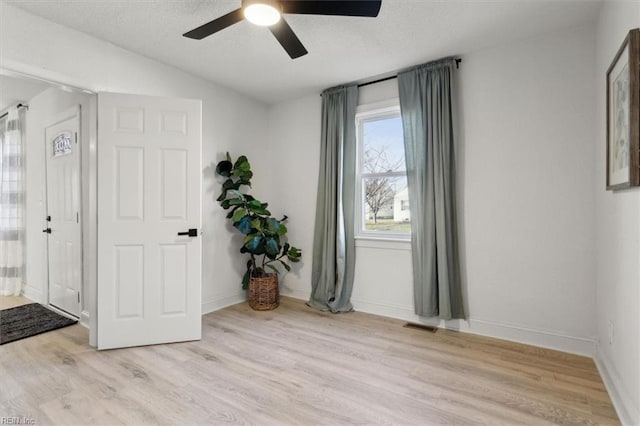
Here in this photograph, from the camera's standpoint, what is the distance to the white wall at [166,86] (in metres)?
2.29

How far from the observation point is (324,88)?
3727 millimetres

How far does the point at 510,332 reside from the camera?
2734 mm

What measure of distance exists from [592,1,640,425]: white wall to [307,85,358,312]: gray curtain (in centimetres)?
211

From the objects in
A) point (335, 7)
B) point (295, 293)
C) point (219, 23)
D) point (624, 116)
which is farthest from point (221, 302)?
point (624, 116)

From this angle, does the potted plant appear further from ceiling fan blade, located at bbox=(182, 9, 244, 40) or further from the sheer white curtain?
the sheer white curtain

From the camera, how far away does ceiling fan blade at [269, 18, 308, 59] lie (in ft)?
6.51

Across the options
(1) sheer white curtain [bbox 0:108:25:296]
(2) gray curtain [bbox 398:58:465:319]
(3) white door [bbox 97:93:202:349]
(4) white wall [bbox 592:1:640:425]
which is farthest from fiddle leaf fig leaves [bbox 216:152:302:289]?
(4) white wall [bbox 592:1:640:425]

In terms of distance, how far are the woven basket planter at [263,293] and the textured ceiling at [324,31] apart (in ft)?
7.68

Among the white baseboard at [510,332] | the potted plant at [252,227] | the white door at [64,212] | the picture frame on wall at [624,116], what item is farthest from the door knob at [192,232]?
the picture frame on wall at [624,116]

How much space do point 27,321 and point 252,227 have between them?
2449mm

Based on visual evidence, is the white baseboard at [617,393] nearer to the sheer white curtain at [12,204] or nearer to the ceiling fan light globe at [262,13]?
the ceiling fan light globe at [262,13]

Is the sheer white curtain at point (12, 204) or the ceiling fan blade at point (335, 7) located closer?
the ceiling fan blade at point (335, 7)

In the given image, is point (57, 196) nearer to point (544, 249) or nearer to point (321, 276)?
point (321, 276)

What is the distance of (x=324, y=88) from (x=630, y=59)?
2.74m
